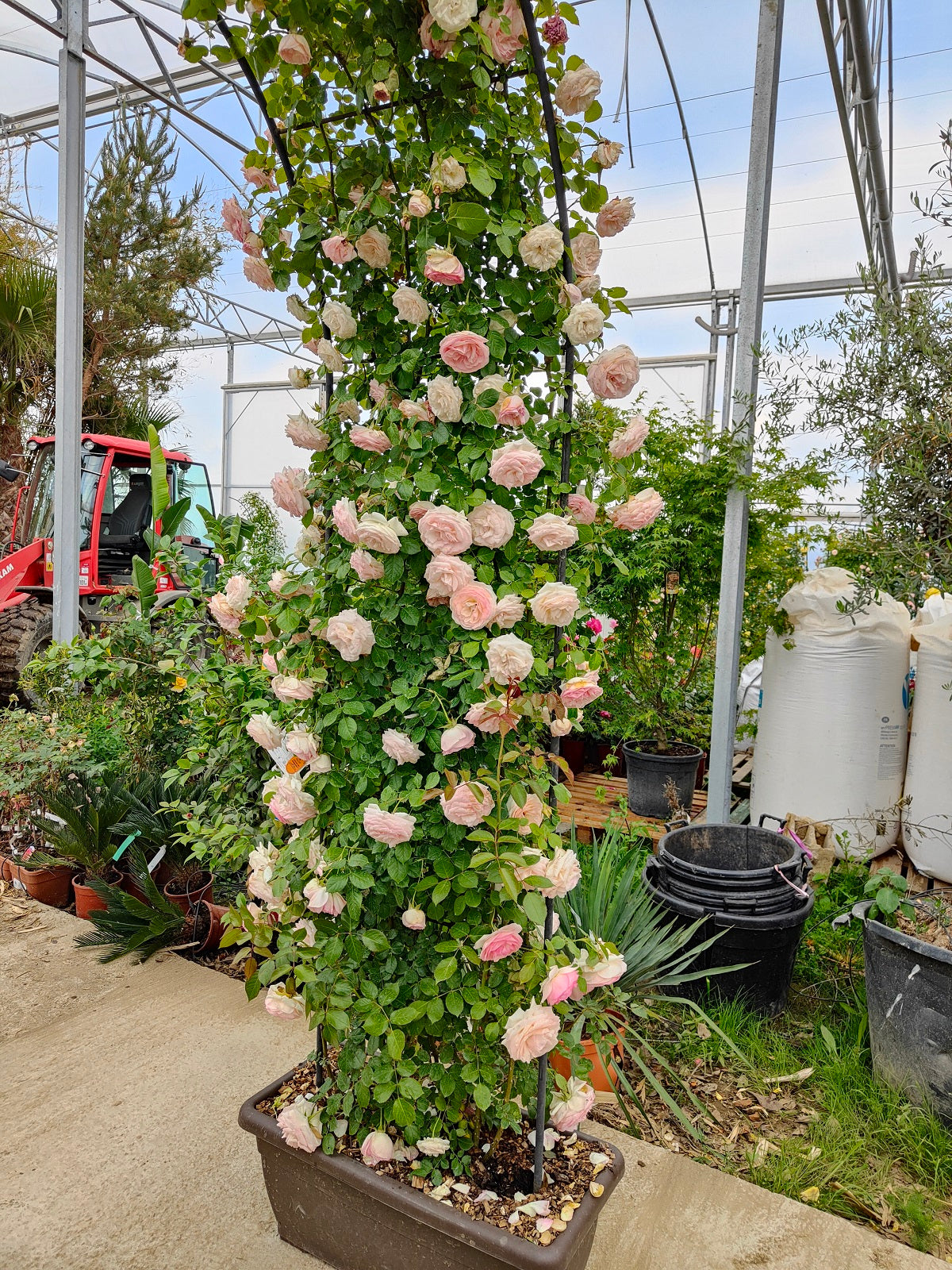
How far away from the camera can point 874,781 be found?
11.7ft

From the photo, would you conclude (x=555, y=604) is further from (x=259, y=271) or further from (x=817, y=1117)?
(x=817, y=1117)

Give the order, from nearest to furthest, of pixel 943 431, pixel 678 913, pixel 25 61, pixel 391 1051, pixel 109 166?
1. pixel 391 1051
2. pixel 943 431
3. pixel 678 913
4. pixel 25 61
5. pixel 109 166

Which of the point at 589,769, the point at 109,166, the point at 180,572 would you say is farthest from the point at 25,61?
the point at 589,769

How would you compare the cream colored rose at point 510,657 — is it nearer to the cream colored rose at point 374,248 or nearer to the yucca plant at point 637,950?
the cream colored rose at point 374,248

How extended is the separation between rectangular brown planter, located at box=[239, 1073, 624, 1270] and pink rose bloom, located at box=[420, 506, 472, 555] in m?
1.07

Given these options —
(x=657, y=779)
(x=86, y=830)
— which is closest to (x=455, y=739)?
(x=86, y=830)

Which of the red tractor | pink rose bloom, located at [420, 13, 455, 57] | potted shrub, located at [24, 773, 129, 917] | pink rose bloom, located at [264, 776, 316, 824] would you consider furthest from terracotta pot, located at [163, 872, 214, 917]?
the red tractor

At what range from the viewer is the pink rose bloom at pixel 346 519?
140 centimetres

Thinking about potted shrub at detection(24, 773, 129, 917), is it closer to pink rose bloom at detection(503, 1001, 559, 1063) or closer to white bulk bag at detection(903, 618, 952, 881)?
pink rose bloom at detection(503, 1001, 559, 1063)

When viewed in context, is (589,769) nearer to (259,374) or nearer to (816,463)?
(816,463)

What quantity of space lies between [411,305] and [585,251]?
0.32 m

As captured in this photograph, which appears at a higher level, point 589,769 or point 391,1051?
point 391,1051

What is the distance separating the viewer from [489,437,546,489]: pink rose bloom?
51.6 inches

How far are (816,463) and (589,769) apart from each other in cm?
248
